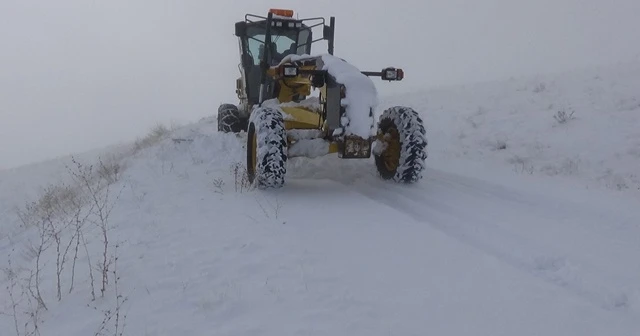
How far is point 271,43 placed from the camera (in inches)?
392

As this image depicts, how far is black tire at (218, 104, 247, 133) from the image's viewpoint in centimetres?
1065

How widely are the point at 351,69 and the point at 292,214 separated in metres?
2.08

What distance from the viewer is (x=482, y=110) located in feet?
36.4

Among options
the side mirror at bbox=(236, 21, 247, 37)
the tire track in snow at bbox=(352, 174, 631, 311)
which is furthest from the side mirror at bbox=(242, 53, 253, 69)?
the tire track in snow at bbox=(352, 174, 631, 311)

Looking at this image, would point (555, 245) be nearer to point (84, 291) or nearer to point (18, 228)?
point (84, 291)

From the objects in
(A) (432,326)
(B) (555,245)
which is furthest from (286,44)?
(A) (432,326)

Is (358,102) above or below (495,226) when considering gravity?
above

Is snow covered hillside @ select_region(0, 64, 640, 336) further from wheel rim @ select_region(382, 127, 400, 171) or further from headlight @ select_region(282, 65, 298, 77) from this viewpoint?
headlight @ select_region(282, 65, 298, 77)

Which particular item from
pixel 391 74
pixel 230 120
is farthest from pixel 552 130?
pixel 230 120

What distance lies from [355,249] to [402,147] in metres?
2.89

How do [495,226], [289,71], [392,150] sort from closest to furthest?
[495,226] → [289,71] → [392,150]

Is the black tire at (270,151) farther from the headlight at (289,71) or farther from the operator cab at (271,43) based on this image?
the operator cab at (271,43)

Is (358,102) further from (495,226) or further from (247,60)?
(247,60)

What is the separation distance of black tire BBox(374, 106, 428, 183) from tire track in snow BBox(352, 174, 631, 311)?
0.21 m
